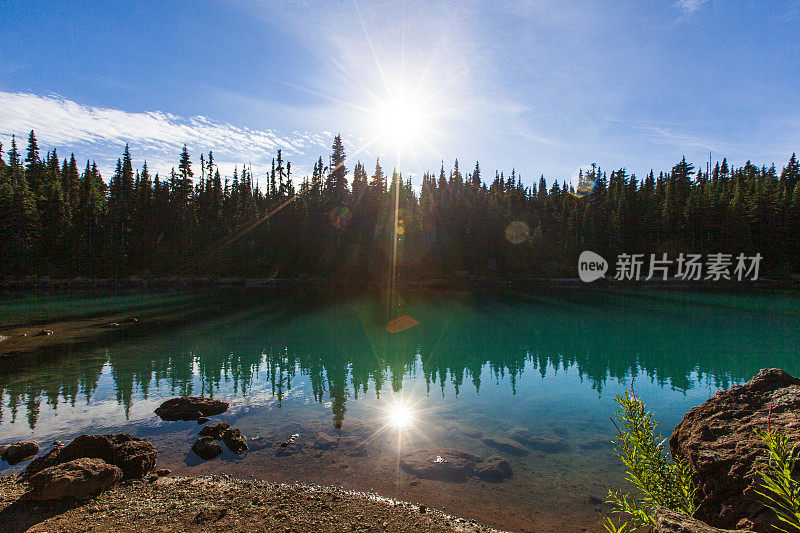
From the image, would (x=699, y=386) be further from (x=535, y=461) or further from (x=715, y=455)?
(x=715, y=455)

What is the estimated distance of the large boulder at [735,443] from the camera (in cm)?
538

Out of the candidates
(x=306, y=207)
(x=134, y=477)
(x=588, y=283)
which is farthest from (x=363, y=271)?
(x=134, y=477)

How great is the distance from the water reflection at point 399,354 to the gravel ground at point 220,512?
5.26 metres

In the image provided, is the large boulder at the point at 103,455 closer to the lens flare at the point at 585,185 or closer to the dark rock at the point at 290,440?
the dark rock at the point at 290,440

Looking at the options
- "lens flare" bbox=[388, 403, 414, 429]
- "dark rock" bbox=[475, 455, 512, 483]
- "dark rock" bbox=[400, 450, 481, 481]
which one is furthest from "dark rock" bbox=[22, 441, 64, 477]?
"dark rock" bbox=[475, 455, 512, 483]

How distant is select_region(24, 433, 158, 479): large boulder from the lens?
30.3 ft

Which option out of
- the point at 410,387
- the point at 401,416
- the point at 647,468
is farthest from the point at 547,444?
the point at 647,468

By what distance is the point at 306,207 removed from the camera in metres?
91.3

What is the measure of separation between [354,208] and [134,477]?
79.2 m

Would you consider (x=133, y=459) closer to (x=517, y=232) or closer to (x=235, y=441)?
(x=235, y=441)

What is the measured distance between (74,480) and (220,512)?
3.19 metres

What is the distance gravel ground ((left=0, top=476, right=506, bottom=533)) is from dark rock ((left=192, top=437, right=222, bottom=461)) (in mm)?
1871

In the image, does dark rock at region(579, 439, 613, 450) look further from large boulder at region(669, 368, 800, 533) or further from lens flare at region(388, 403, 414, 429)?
lens flare at region(388, 403, 414, 429)

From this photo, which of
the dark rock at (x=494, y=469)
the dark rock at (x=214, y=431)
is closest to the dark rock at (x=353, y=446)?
the dark rock at (x=494, y=469)
